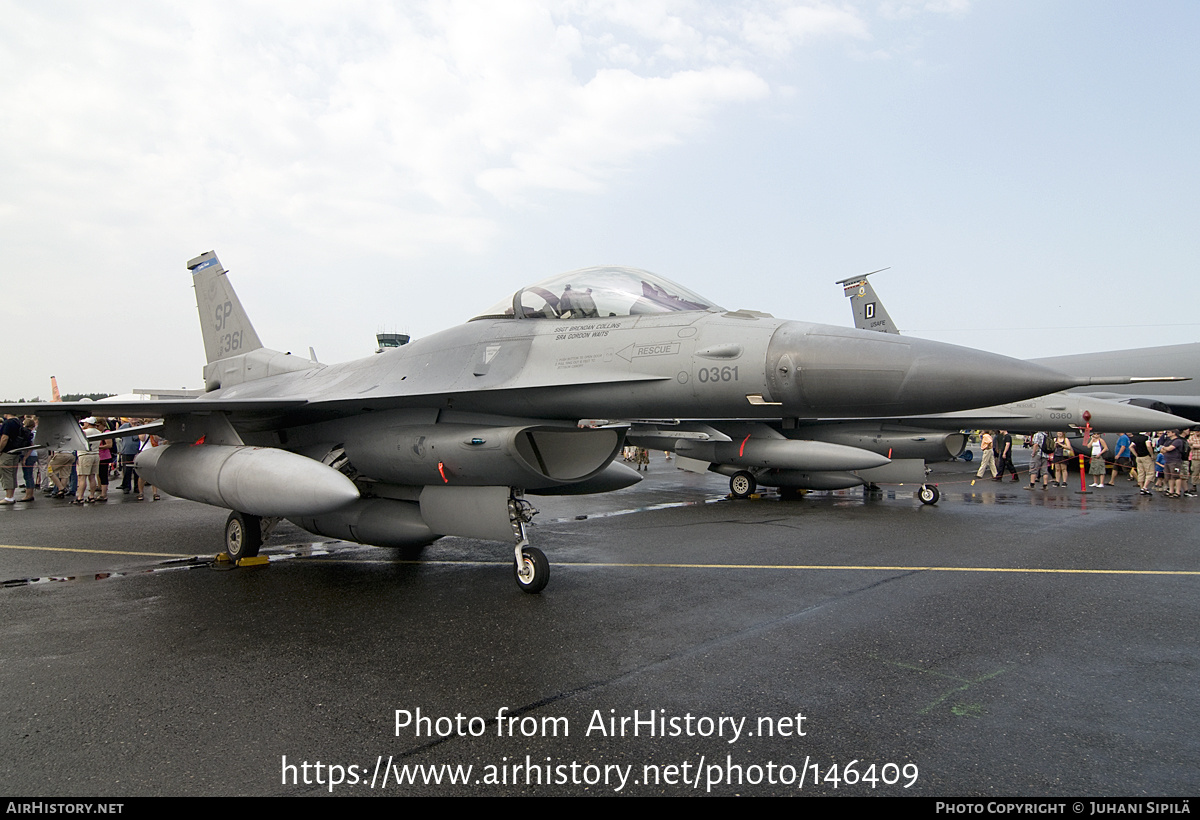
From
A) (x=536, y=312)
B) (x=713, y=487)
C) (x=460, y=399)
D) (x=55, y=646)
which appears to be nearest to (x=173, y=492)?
(x=55, y=646)

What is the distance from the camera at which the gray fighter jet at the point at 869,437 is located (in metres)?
12.1

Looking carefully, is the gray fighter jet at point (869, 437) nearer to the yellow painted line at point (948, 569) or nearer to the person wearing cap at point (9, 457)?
the yellow painted line at point (948, 569)

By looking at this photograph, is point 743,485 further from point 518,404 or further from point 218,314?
point 218,314

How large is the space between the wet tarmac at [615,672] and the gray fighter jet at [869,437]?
14.6 feet

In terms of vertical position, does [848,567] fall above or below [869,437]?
below

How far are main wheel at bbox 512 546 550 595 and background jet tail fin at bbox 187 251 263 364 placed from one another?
6.28 m

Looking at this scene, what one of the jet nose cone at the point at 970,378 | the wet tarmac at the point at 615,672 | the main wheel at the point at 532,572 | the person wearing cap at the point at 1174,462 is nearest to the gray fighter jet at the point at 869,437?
the person wearing cap at the point at 1174,462

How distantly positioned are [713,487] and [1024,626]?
38.4 feet

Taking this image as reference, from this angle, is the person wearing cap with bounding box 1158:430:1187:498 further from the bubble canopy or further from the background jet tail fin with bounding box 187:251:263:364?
the background jet tail fin with bounding box 187:251:263:364

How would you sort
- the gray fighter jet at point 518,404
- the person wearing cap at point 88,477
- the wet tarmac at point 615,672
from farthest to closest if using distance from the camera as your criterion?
the person wearing cap at point 88,477 → the gray fighter jet at point 518,404 → the wet tarmac at point 615,672

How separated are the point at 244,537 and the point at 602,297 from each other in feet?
15.0

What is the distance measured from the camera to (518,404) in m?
5.61

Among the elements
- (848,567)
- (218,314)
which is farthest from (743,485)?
(218,314)

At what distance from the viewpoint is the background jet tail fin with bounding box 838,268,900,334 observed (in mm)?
19325
